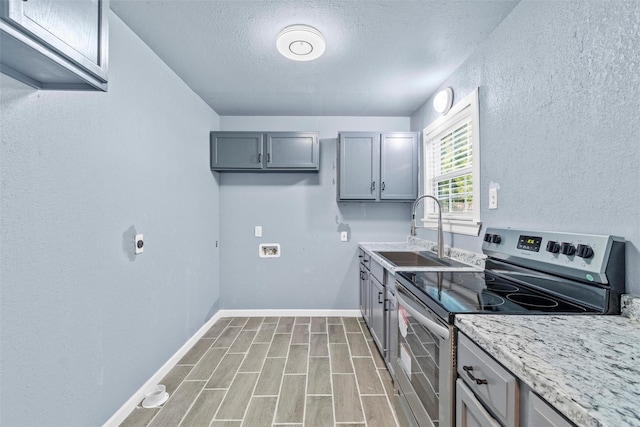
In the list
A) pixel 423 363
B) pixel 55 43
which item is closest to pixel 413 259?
pixel 423 363

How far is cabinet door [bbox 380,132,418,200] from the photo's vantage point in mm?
3027

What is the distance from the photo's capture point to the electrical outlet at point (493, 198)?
176 cm

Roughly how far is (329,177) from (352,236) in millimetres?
800

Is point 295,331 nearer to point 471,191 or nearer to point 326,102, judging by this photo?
point 471,191

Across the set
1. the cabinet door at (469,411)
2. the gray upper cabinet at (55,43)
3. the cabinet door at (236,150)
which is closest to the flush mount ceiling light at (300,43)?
the gray upper cabinet at (55,43)

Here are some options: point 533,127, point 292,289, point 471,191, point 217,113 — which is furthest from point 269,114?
point 533,127

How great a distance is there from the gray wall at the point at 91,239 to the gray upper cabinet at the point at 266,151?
0.64 meters

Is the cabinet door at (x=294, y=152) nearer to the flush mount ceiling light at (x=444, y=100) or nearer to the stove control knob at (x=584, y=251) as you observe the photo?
the flush mount ceiling light at (x=444, y=100)

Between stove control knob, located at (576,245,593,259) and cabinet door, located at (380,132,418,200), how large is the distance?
1950 mm

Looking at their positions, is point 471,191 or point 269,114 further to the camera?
point 269,114

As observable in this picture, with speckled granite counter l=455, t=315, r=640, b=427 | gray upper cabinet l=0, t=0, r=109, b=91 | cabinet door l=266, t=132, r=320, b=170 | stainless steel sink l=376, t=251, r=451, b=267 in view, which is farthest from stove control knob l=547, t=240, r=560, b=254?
cabinet door l=266, t=132, r=320, b=170

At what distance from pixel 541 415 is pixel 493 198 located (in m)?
1.46

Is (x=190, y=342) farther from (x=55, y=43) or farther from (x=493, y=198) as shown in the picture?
(x=493, y=198)

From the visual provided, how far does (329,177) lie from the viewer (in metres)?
3.31
